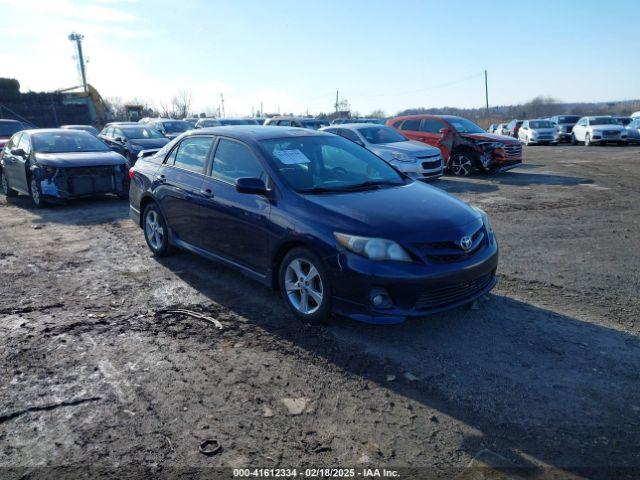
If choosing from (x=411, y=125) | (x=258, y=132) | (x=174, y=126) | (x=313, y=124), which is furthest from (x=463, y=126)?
(x=174, y=126)

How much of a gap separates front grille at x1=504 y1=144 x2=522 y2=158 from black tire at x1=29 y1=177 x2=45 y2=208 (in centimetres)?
1174

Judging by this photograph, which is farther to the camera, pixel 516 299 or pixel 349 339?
pixel 516 299

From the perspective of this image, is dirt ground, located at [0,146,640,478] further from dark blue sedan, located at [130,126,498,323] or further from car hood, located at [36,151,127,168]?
car hood, located at [36,151,127,168]


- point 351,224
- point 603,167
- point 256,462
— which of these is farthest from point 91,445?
point 603,167

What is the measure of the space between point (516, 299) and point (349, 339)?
1886 millimetres

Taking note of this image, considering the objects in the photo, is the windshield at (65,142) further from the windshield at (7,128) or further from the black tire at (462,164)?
the black tire at (462,164)

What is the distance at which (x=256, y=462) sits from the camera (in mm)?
2764

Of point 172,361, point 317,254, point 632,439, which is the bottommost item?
point 632,439

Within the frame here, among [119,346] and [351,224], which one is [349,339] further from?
[119,346]

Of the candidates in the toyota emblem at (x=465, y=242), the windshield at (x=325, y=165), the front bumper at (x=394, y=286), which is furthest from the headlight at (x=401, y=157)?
the front bumper at (x=394, y=286)

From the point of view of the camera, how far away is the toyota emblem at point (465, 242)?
4.17 m

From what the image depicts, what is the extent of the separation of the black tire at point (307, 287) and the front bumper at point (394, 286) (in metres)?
0.10

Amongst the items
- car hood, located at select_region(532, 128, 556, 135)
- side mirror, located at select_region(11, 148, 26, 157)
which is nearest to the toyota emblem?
side mirror, located at select_region(11, 148, 26, 157)

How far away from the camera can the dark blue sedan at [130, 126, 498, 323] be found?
13.0 feet
